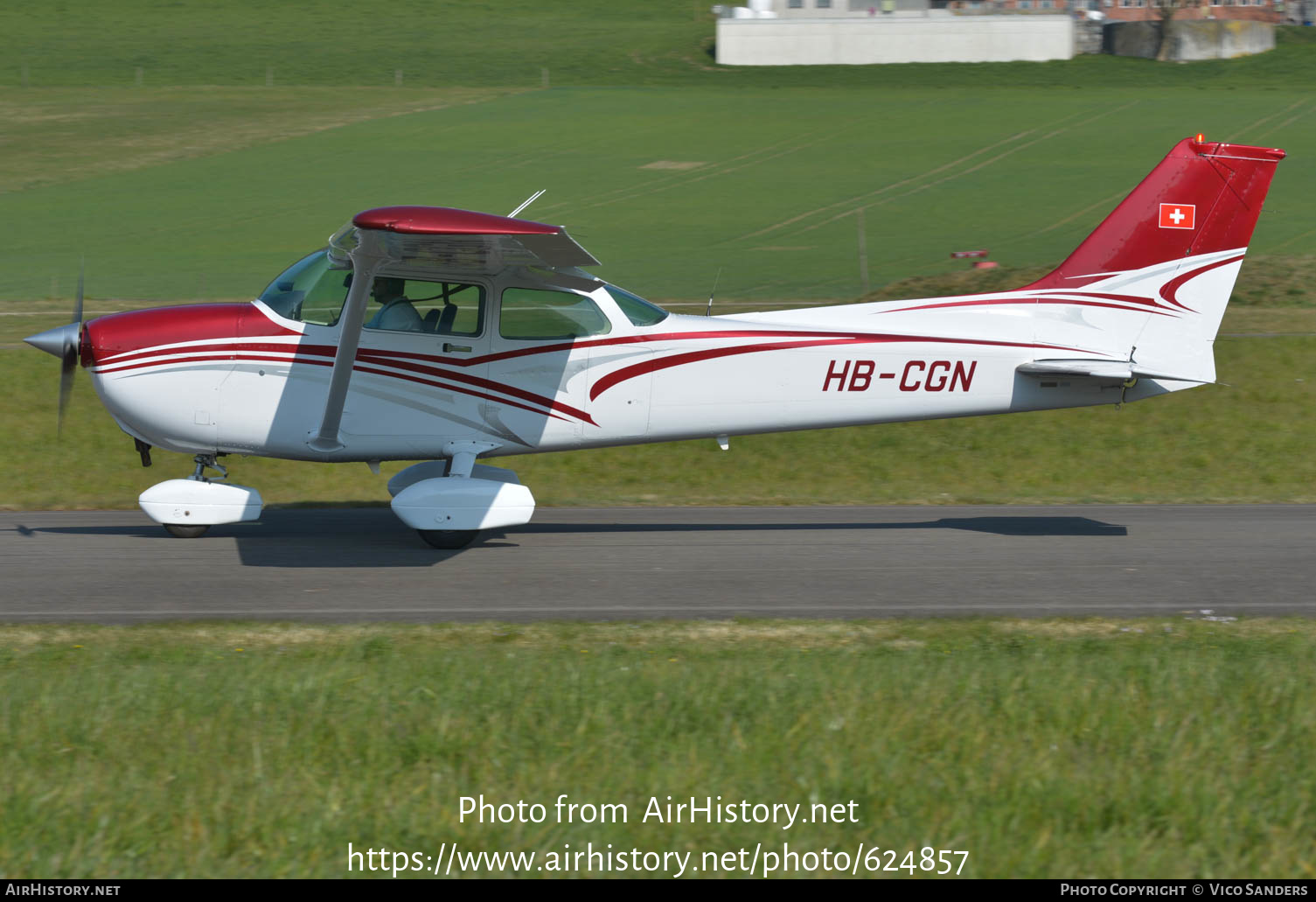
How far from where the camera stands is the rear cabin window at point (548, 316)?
375 inches

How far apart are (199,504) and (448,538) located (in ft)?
6.07

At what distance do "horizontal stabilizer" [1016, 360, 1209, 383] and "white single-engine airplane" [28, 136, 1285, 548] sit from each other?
22 mm

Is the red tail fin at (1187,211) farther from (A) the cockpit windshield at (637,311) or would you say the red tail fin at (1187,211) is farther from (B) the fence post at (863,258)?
(B) the fence post at (863,258)

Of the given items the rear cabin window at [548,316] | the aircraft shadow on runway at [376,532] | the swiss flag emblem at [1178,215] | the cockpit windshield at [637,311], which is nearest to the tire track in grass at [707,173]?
the aircraft shadow on runway at [376,532]

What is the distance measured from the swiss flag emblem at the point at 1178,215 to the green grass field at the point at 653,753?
4.28 metres

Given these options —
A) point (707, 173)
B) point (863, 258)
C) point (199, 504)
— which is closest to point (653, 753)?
point (199, 504)

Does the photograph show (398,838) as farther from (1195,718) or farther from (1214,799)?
(1195,718)

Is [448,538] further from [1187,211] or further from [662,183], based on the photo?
[662,183]

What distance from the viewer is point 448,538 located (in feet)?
31.4

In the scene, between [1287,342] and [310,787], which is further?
[1287,342]

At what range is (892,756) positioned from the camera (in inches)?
191

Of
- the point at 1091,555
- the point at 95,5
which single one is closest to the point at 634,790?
the point at 1091,555

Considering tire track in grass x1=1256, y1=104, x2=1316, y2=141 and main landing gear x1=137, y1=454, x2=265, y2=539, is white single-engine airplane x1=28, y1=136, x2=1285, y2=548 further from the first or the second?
tire track in grass x1=1256, y1=104, x2=1316, y2=141
